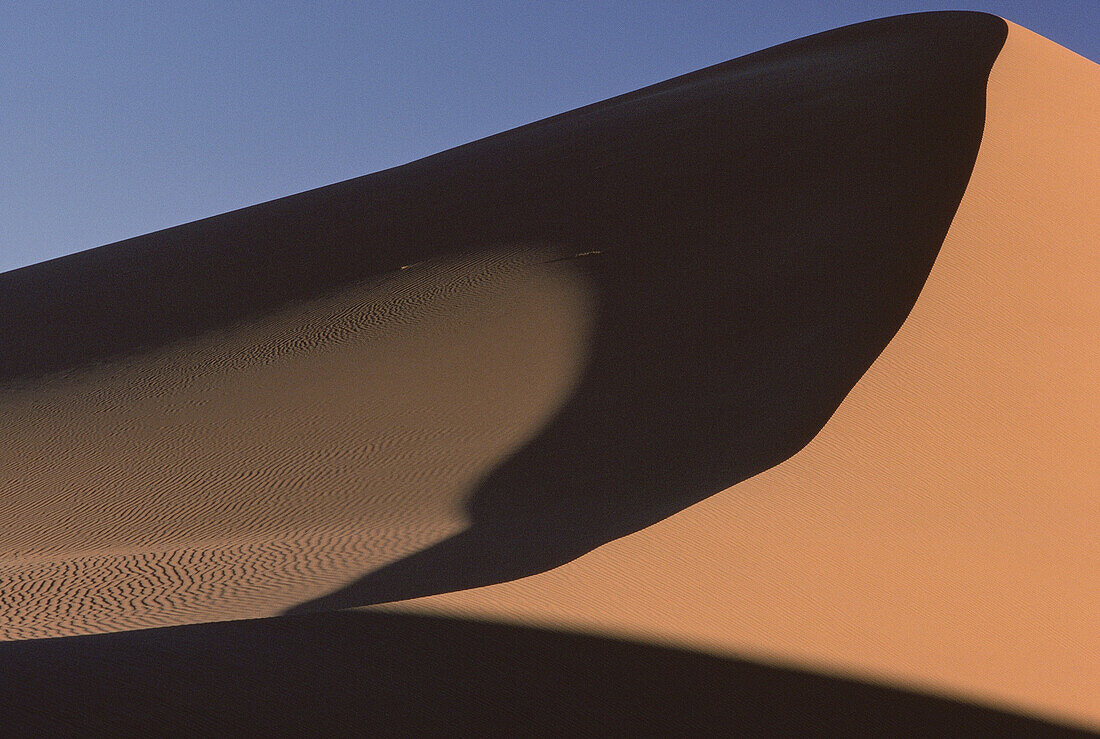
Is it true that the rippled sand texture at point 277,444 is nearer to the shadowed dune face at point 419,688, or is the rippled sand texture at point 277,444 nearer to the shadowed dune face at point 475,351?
the shadowed dune face at point 475,351

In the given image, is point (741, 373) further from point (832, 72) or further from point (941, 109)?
point (832, 72)

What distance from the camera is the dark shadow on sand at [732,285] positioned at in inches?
243

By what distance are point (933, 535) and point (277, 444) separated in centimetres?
525

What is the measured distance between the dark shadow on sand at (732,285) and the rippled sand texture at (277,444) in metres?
0.44

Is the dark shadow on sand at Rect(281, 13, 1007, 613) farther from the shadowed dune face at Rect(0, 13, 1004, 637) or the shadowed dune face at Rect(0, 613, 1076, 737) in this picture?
the shadowed dune face at Rect(0, 613, 1076, 737)

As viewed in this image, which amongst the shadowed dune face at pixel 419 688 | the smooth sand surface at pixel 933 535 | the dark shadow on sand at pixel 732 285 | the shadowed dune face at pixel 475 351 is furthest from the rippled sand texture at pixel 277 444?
the smooth sand surface at pixel 933 535

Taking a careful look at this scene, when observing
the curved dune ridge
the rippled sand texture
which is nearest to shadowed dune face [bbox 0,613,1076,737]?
the curved dune ridge

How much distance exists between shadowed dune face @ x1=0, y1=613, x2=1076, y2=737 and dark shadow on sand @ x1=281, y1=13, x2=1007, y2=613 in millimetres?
568

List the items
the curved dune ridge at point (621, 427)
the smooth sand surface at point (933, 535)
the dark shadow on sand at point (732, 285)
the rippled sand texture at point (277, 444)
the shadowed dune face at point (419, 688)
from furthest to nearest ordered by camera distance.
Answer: the dark shadow on sand at point (732, 285), the rippled sand texture at point (277, 444), the smooth sand surface at point (933, 535), the curved dune ridge at point (621, 427), the shadowed dune face at point (419, 688)

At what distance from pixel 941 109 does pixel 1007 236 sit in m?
3.86

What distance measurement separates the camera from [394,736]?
3430mm

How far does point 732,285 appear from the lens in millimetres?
9945

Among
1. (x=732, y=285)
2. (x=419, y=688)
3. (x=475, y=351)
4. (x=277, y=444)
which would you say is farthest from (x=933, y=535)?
(x=475, y=351)

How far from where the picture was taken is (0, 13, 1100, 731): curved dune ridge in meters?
3.99
